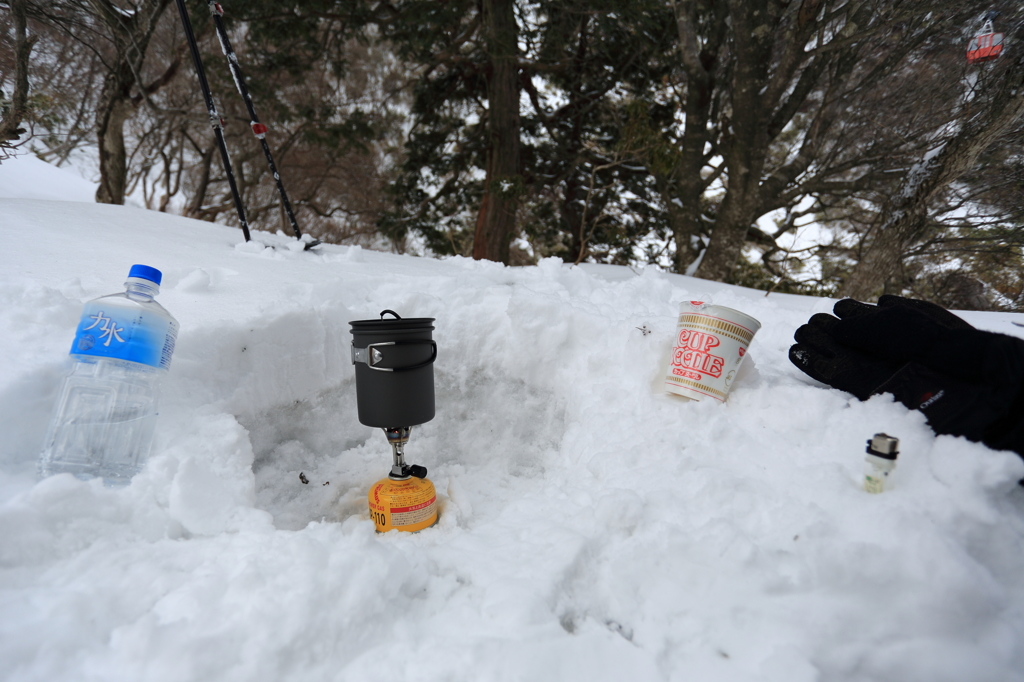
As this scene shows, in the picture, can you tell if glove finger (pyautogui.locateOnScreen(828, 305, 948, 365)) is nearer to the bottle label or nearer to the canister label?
the canister label

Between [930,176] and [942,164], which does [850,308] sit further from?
[930,176]

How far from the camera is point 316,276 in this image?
2.68m

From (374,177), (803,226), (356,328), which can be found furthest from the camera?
(374,177)

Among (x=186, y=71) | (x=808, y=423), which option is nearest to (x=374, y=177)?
(x=186, y=71)

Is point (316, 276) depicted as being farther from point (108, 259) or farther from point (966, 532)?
point (966, 532)

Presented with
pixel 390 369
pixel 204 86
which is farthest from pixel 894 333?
pixel 204 86

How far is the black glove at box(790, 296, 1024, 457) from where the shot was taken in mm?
1280

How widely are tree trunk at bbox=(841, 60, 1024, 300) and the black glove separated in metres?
3.84

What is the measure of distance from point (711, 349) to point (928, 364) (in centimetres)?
66

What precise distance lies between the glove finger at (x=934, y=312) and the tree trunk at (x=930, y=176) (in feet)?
12.4

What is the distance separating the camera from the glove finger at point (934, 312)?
5.17ft

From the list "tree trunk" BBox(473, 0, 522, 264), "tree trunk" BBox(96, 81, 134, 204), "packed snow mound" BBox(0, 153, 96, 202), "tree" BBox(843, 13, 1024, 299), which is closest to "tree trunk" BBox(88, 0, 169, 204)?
"tree trunk" BBox(96, 81, 134, 204)

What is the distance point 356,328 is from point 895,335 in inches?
76.9

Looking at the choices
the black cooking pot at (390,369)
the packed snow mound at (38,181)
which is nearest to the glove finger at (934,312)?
the black cooking pot at (390,369)
